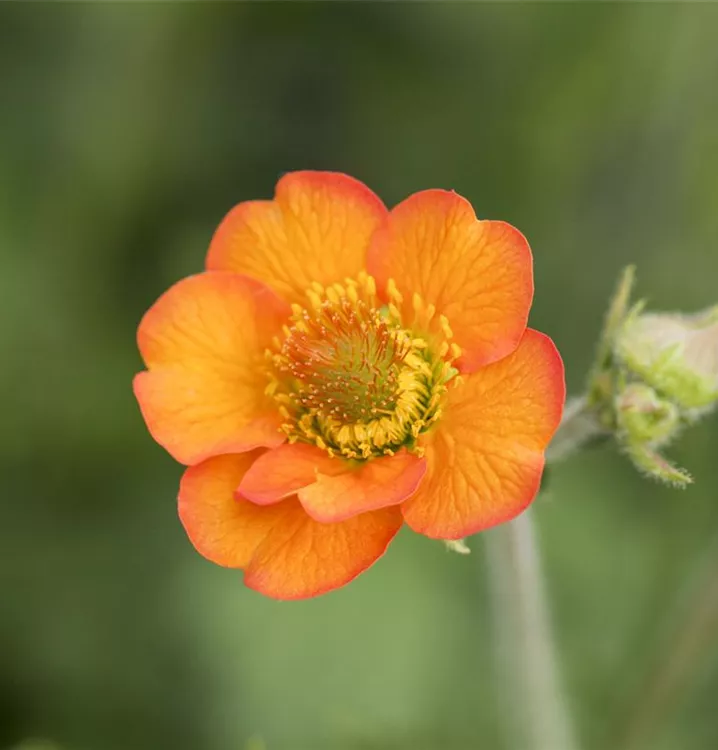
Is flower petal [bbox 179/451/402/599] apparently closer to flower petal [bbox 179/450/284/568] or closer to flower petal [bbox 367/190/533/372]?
flower petal [bbox 179/450/284/568]


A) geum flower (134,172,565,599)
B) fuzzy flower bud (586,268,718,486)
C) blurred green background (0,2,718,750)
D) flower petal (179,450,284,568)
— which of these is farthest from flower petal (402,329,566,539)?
blurred green background (0,2,718,750)

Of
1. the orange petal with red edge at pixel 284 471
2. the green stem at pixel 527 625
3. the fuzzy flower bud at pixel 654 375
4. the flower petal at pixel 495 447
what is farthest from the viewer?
the green stem at pixel 527 625

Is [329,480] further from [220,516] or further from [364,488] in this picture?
[220,516]

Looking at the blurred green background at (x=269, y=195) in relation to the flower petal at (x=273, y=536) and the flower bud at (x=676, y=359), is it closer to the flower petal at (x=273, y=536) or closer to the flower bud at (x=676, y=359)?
the flower bud at (x=676, y=359)


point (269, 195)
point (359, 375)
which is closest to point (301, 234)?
point (359, 375)

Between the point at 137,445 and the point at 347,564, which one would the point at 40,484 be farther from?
the point at 347,564

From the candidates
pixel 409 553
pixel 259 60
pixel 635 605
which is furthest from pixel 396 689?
pixel 259 60

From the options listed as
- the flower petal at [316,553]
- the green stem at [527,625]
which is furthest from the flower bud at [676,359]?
the flower petal at [316,553]
